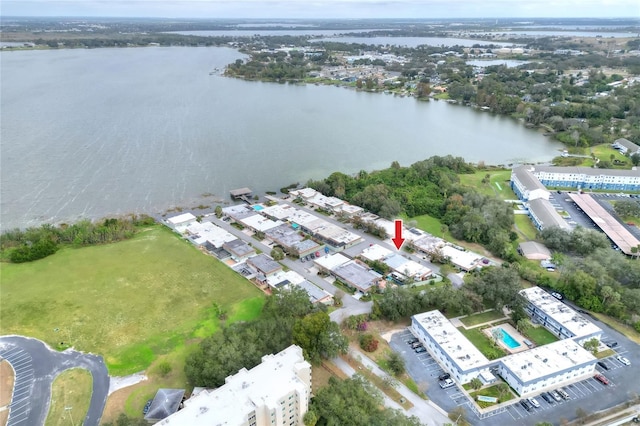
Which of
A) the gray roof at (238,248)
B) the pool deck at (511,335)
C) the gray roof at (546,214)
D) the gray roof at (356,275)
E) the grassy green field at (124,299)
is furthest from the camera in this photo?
the gray roof at (546,214)

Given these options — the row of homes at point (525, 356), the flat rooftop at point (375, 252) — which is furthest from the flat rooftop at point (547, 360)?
the flat rooftop at point (375, 252)

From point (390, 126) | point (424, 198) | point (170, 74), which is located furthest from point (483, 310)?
Result: point (170, 74)

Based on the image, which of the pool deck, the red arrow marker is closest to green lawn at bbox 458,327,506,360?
the pool deck

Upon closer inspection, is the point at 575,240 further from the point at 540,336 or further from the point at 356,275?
the point at 356,275

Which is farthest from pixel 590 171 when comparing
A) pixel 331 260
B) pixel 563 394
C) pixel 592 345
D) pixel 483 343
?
pixel 563 394

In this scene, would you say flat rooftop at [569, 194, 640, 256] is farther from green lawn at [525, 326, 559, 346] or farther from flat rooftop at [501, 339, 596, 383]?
flat rooftop at [501, 339, 596, 383]

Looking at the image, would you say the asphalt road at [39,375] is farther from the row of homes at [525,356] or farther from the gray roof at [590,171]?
the gray roof at [590,171]

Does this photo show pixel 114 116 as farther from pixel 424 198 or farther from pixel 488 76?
pixel 488 76
